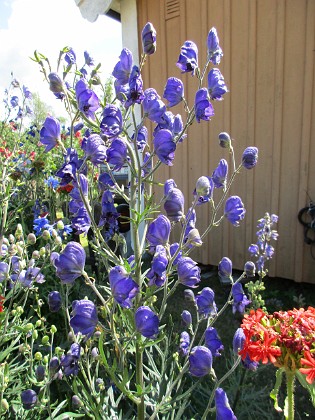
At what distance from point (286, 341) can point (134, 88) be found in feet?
2.93

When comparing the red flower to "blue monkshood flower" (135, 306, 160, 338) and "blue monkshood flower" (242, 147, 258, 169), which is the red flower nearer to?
"blue monkshood flower" (135, 306, 160, 338)

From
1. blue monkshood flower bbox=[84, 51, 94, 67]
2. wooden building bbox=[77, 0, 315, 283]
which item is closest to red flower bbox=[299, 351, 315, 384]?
blue monkshood flower bbox=[84, 51, 94, 67]

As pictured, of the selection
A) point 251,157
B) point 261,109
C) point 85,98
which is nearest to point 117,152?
point 85,98

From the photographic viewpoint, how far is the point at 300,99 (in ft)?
12.8

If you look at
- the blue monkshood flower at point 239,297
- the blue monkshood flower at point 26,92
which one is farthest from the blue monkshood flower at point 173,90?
the blue monkshood flower at point 26,92

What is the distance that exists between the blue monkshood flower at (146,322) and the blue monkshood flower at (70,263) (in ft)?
0.73

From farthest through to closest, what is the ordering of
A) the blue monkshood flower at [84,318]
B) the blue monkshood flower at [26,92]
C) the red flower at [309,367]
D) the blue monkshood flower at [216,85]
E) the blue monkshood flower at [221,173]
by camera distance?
the blue monkshood flower at [26,92] < the blue monkshood flower at [221,173] < the blue monkshood flower at [216,85] < the blue monkshood flower at [84,318] < the red flower at [309,367]

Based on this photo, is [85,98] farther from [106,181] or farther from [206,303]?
[206,303]

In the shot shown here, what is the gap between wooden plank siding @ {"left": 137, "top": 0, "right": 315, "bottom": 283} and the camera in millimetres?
3873

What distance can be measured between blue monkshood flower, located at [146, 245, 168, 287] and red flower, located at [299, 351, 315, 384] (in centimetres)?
47

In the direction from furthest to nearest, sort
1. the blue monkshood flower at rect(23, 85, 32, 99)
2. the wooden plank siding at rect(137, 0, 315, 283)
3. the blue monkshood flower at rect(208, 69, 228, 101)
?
the blue monkshood flower at rect(23, 85, 32, 99)
the wooden plank siding at rect(137, 0, 315, 283)
the blue monkshood flower at rect(208, 69, 228, 101)

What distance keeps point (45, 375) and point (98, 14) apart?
4656 mm

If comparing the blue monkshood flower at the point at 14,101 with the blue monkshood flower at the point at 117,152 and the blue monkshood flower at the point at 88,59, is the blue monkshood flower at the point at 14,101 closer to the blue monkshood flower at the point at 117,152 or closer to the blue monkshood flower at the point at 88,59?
the blue monkshood flower at the point at 88,59

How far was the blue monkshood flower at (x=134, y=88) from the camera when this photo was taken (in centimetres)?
119
